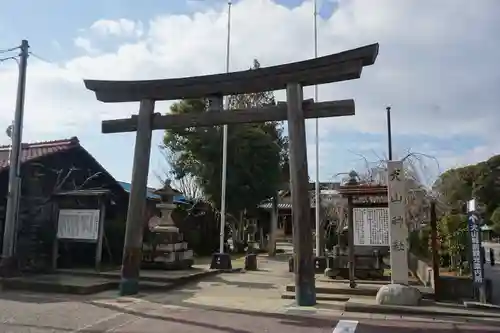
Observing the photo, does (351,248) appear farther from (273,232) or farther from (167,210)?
(273,232)

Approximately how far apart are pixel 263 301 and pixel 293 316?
5.97ft

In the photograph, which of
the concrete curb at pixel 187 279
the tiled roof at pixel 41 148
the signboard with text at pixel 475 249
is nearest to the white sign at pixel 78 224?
the concrete curb at pixel 187 279

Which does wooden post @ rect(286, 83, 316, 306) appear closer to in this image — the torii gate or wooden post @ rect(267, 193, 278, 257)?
the torii gate

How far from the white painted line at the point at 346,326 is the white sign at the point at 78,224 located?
830 centimetres

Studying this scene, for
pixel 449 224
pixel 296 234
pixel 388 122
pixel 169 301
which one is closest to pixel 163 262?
pixel 169 301

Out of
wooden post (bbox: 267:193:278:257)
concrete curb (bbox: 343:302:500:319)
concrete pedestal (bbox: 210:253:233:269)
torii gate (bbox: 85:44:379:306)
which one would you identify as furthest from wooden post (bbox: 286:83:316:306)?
wooden post (bbox: 267:193:278:257)

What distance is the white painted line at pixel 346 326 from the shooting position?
7066 millimetres

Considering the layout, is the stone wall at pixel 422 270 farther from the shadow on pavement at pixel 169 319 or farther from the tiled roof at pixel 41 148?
the tiled roof at pixel 41 148

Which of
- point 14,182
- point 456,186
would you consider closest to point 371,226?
point 14,182

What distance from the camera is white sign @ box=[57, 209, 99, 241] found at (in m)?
13.3

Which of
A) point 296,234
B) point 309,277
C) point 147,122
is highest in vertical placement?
point 147,122

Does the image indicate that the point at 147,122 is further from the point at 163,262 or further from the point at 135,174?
the point at 163,262

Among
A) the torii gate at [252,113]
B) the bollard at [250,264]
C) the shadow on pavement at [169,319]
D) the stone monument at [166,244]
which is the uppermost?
the torii gate at [252,113]

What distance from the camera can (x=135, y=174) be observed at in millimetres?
10789
